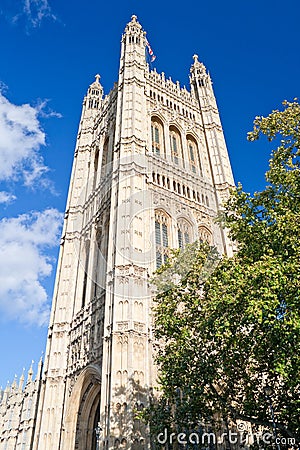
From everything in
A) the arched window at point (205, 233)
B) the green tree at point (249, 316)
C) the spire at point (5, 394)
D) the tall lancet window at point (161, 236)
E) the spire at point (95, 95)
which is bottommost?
the green tree at point (249, 316)

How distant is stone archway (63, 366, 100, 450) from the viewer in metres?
19.3

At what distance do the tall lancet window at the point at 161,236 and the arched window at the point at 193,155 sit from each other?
290 inches

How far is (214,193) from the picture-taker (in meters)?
28.4

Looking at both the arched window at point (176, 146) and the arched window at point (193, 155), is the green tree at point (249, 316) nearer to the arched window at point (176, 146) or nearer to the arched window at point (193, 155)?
the arched window at point (176, 146)

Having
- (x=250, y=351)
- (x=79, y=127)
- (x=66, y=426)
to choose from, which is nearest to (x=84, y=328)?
(x=66, y=426)

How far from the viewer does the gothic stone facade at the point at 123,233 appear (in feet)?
53.8

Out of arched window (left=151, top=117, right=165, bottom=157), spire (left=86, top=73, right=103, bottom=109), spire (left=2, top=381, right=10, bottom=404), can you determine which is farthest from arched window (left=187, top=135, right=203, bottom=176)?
spire (left=2, top=381, right=10, bottom=404)

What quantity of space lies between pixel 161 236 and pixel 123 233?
334 centimetres

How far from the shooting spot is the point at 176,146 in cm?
3064

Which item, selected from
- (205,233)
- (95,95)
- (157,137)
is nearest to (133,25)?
(95,95)

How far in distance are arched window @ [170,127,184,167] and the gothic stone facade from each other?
0.12 metres
